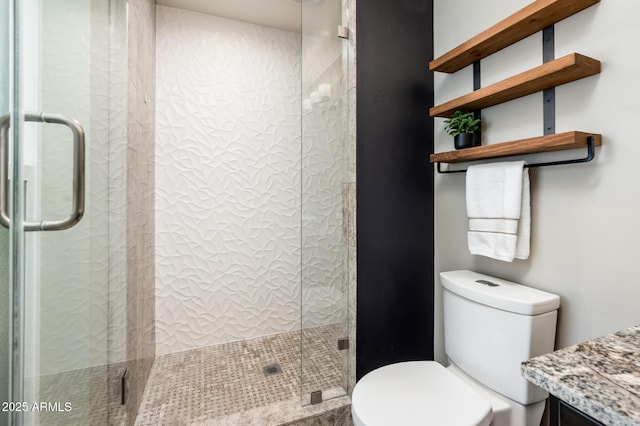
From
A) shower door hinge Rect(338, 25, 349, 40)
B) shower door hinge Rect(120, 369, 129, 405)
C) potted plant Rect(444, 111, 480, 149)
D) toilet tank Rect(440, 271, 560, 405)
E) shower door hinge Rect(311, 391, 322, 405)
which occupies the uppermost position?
shower door hinge Rect(338, 25, 349, 40)

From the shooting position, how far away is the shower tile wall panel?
2.06 m

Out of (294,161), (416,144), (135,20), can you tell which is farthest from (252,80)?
(416,144)

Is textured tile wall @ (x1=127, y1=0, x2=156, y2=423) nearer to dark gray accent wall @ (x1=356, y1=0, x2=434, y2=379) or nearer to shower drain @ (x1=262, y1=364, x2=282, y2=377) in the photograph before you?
shower drain @ (x1=262, y1=364, x2=282, y2=377)

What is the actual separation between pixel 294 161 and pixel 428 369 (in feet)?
5.48

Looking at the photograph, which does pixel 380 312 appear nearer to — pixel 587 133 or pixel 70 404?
pixel 587 133

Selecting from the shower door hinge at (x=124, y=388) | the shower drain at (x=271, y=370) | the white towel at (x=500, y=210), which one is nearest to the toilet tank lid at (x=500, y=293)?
the white towel at (x=500, y=210)

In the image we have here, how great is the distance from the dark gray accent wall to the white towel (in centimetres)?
34

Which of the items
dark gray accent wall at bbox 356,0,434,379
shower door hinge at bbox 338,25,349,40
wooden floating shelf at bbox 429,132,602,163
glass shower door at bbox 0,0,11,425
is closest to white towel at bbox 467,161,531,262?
wooden floating shelf at bbox 429,132,602,163

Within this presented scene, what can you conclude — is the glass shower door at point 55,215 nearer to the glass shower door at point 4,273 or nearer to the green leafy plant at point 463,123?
the glass shower door at point 4,273

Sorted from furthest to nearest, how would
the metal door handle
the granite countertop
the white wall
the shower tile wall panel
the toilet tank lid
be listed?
the shower tile wall panel
the toilet tank lid
the white wall
the metal door handle
the granite countertop

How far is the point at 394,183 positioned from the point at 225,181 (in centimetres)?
125

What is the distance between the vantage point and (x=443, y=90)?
5.16ft

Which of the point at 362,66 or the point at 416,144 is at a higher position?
the point at 362,66

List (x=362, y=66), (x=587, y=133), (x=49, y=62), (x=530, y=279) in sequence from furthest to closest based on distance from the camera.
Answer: (x=362, y=66) → (x=530, y=279) → (x=587, y=133) → (x=49, y=62)
